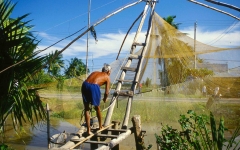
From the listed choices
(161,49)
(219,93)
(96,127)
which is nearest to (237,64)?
(219,93)

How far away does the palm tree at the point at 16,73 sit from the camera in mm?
3189

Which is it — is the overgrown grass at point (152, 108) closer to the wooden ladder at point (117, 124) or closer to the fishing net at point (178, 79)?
the fishing net at point (178, 79)

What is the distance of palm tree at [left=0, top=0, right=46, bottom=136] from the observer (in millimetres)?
3189

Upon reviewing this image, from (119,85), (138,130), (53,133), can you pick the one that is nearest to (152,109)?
(119,85)

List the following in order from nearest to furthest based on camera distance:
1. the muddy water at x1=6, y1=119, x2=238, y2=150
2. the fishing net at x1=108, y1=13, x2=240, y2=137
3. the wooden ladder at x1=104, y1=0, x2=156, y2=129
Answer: the wooden ladder at x1=104, y1=0, x2=156, y2=129
the fishing net at x1=108, y1=13, x2=240, y2=137
the muddy water at x1=6, y1=119, x2=238, y2=150

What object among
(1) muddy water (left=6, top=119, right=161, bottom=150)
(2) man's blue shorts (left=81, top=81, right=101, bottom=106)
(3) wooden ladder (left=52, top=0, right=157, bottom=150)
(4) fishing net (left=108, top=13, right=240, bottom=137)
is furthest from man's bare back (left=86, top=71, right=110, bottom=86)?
(1) muddy water (left=6, top=119, right=161, bottom=150)

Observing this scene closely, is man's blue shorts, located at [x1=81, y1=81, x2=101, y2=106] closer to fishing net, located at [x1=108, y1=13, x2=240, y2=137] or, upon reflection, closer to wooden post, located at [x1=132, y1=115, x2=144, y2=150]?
wooden post, located at [x1=132, y1=115, x2=144, y2=150]

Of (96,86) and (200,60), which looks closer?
(96,86)

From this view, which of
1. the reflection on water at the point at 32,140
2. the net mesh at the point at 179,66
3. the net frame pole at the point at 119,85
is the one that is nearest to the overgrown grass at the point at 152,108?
the net mesh at the point at 179,66

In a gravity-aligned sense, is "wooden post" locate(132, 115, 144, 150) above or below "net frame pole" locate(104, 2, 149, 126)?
below

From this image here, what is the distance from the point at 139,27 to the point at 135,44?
37 centimetres

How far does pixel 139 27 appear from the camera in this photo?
5227 millimetres

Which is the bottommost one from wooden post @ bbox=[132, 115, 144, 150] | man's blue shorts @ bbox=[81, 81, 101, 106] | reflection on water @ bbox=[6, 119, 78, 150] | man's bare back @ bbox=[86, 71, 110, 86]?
reflection on water @ bbox=[6, 119, 78, 150]

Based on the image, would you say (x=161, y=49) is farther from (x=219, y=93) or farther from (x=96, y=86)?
(x=96, y=86)
